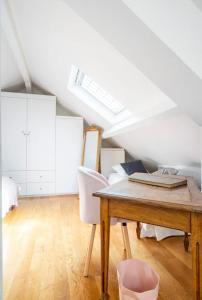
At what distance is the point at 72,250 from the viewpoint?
1.75 metres

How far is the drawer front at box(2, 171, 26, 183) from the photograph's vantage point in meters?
3.41

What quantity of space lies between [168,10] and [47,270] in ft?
6.19

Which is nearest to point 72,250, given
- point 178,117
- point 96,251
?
point 96,251

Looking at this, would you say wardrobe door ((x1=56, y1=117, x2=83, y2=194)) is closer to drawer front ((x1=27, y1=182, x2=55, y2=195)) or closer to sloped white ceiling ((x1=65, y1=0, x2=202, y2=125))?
drawer front ((x1=27, y1=182, x2=55, y2=195))

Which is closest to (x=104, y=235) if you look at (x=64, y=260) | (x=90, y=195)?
(x=90, y=195)

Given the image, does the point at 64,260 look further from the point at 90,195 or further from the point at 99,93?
the point at 99,93

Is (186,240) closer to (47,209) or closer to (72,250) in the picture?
(72,250)

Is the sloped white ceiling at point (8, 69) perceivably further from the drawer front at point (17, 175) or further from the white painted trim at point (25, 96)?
the drawer front at point (17, 175)

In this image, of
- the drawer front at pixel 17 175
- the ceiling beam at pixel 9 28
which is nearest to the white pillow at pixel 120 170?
the drawer front at pixel 17 175

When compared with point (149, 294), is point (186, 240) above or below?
below

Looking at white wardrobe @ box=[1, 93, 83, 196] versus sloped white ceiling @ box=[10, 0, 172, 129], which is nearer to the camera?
sloped white ceiling @ box=[10, 0, 172, 129]

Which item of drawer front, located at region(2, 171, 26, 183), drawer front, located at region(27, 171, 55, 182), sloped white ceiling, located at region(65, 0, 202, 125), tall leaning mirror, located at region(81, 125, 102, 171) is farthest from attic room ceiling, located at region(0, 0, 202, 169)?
drawer front, located at region(2, 171, 26, 183)

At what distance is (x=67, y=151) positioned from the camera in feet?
12.2

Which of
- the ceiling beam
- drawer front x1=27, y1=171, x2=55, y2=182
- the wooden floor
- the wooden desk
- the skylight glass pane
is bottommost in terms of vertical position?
the wooden floor
